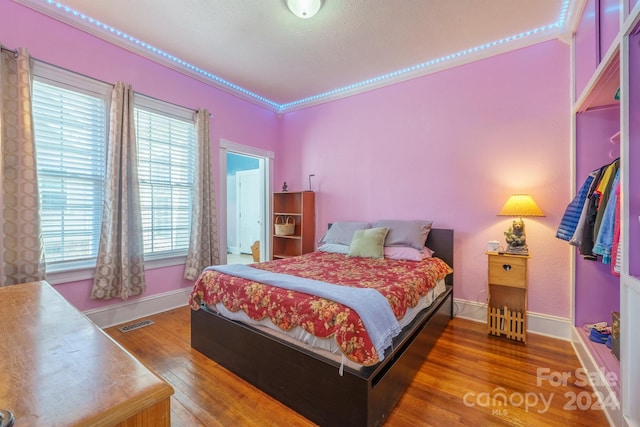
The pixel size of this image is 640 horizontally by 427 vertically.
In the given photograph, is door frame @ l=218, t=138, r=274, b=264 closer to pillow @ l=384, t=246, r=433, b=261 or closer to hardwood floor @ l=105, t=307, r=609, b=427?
hardwood floor @ l=105, t=307, r=609, b=427

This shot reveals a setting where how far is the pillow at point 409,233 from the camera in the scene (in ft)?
9.64

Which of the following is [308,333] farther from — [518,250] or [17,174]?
[17,174]

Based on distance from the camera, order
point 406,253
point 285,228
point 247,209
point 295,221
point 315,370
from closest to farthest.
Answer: point 315,370
point 406,253
point 285,228
point 295,221
point 247,209

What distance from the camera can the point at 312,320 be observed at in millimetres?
1551

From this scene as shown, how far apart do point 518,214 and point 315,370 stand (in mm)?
2209

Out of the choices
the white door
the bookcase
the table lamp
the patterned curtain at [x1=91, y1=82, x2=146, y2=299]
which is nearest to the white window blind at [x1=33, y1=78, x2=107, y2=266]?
the patterned curtain at [x1=91, y1=82, x2=146, y2=299]

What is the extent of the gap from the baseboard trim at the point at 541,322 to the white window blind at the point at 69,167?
3831 millimetres

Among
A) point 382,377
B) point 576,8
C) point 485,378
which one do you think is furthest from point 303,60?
point 485,378

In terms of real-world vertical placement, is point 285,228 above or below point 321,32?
below

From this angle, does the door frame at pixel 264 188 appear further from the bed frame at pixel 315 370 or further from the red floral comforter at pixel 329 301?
the bed frame at pixel 315 370

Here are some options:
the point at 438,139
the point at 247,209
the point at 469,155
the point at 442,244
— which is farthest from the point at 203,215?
the point at 247,209

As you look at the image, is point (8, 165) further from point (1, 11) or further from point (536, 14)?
point (536, 14)

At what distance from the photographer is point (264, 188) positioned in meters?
4.48

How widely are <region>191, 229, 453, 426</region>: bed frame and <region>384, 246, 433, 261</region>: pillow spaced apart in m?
0.60
